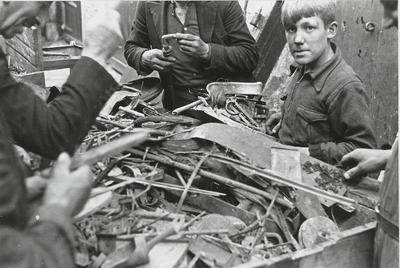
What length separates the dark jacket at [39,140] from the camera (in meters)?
1.35

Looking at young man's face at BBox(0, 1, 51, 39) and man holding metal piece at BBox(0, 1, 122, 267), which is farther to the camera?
young man's face at BBox(0, 1, 51, 39)

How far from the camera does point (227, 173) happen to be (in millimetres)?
2447

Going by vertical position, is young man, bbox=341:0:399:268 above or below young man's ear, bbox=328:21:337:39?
below

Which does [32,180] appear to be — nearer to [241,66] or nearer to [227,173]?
[227,173]

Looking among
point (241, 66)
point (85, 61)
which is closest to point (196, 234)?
point (85, 61)

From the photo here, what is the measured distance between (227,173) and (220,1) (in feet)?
8.24

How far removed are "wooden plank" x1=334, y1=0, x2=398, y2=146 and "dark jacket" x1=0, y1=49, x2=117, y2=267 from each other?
10.0 feet

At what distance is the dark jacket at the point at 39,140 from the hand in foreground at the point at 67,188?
1.4 inches

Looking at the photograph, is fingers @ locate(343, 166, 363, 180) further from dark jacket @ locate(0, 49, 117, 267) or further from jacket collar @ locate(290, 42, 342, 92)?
dark jacket @ locate(0, 49, 117, 267)

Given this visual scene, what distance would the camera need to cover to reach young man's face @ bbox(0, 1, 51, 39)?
6.02 ft

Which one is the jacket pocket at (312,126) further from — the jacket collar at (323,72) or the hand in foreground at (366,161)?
the hand in foreground at (366,161)

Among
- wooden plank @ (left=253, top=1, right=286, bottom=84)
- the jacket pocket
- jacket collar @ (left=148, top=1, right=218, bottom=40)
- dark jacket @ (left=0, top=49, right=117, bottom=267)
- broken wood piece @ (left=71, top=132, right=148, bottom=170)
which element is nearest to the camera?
dark jacket @ (left=0, top=49, right=117, bottom=267)

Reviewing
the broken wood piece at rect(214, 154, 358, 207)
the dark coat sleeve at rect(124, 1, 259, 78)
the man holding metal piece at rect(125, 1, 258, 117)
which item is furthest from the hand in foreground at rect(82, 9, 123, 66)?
the dark coat sleeve at rect(124, 1, 259, 78)

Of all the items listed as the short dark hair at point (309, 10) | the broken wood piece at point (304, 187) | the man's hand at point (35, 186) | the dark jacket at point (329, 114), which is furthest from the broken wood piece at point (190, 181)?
the short dark hair at point (309, 10)
